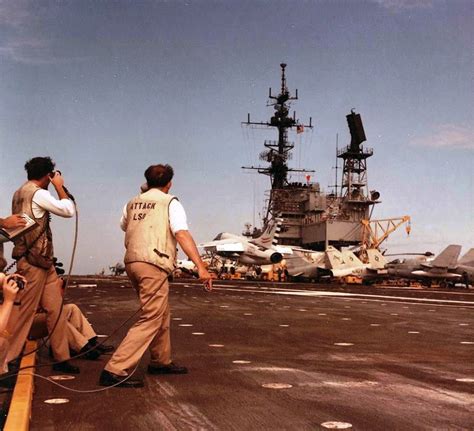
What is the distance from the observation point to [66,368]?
6.00 metres

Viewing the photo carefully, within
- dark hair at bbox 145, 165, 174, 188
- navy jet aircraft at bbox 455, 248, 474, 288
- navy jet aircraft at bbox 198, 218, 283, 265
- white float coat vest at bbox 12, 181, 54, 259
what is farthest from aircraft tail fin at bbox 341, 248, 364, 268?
white float coat vest at bbox 12, 181, 54, 259

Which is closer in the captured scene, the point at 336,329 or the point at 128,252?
the point at 128,252

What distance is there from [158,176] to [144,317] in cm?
145

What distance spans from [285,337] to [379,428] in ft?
18.5

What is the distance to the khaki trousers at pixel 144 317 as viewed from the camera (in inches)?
212

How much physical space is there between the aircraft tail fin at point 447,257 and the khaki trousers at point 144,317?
50.1 meters

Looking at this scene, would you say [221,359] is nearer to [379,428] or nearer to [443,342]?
[379,428]

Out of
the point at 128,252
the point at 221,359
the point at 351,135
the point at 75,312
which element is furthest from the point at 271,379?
the point at 351,135

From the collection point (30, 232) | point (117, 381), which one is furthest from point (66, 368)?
point (30, 232)

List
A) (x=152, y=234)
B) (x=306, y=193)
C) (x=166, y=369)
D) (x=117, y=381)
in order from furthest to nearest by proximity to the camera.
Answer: (x=306, y=193)
(x=166, y=369)
(x=152, y=234)
(x=117, y=381)

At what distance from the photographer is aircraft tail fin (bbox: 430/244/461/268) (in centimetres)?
5197

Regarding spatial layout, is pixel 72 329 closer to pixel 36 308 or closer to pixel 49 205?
pixel 36 308

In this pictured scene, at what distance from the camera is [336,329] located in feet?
36.0

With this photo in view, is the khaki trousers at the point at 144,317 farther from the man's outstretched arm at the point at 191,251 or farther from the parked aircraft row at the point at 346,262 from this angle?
the parked aircraft row at the point at 346,262
